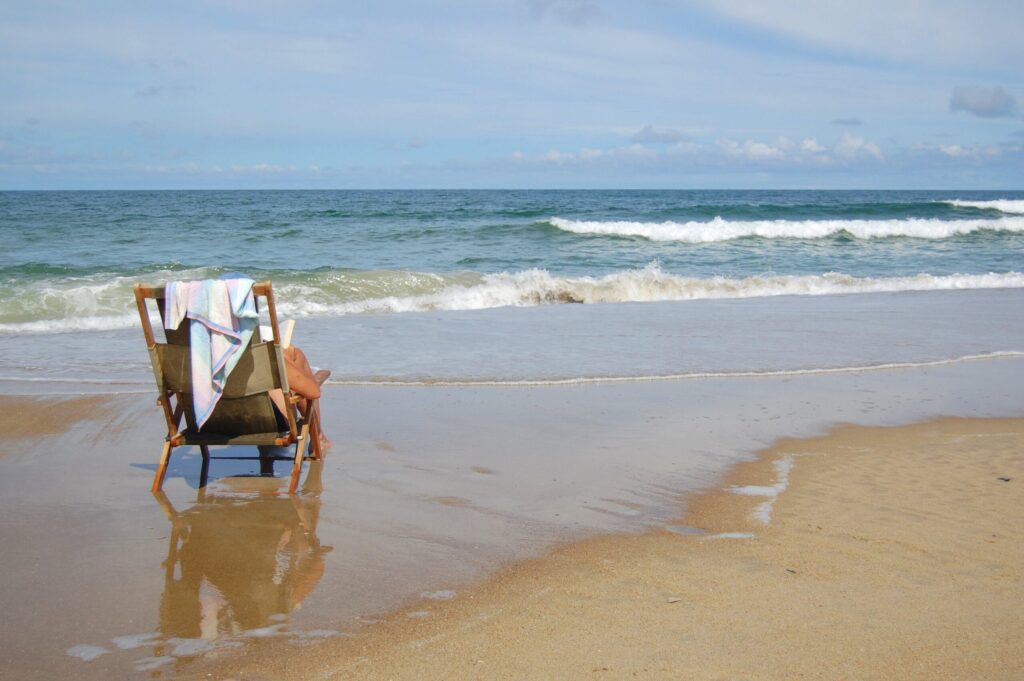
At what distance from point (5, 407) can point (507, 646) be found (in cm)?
535

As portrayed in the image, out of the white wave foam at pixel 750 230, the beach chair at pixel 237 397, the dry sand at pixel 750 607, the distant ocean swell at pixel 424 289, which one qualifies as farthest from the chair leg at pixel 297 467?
the white wave foam at pixel 750 230

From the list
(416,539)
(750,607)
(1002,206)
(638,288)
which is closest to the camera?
(750,607)

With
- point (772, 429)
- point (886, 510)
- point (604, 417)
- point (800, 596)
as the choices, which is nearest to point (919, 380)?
point (772, 429)

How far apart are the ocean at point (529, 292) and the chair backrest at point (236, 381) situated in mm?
3167

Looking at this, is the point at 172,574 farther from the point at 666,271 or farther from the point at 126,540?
the point at 666,271

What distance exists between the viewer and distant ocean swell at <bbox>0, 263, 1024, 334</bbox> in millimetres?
13203

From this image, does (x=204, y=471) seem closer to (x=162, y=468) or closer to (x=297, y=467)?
(x=162, y=468)

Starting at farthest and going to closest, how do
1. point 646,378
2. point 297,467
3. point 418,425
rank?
point 646,378 → point 418,425 → point 297,467

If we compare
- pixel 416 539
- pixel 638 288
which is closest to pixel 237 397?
pixel 416 539

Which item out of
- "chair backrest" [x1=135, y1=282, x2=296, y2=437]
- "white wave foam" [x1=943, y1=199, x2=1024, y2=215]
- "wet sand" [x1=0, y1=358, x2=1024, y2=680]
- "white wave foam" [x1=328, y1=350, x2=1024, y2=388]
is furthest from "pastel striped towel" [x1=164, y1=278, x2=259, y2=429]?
"white wave foam" [x1=943, y1=199, x2=1024, y2=215]

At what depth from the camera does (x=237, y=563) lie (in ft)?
13.4

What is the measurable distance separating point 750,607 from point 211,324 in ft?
9.56

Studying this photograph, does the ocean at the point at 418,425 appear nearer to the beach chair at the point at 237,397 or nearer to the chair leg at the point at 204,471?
the chair leg at the point at 204,471

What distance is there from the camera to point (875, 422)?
6.69 m
